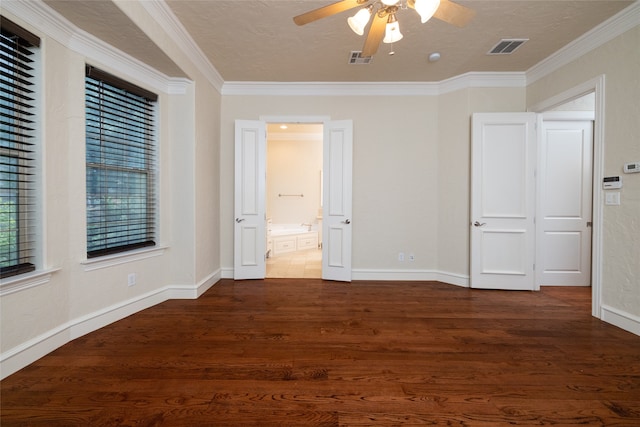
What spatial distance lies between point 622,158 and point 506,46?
1.61 m

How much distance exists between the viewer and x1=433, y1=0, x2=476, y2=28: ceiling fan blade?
160 centimetres

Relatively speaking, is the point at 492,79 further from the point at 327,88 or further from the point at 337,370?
the point at 337,370

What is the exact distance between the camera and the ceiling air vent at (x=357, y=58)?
3.16 meters

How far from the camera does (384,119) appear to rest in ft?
13.3

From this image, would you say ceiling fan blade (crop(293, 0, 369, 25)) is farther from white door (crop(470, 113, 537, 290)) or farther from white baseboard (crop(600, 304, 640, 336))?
white baseboard (crop(600, 304, 640, 336))

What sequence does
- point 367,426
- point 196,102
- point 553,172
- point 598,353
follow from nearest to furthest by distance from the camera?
point 367,426
point 598,353
point 196,102
point 553,172

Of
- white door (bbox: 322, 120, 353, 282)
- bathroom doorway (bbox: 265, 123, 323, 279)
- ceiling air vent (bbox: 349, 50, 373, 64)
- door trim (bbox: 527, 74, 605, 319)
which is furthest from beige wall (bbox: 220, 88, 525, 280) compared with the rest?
bathroom doorway (bbox: 265, 123, 323, 279)

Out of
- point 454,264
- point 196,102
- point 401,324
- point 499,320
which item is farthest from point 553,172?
point 196,102

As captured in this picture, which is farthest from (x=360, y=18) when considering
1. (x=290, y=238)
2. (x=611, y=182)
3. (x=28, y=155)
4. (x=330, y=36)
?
(x=290, y=238)

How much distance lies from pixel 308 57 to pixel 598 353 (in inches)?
153

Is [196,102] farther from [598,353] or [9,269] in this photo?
[598,353]

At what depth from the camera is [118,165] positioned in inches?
108

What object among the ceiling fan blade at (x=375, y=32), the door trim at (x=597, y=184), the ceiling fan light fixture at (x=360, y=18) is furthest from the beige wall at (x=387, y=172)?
the ceiling fan light fixture at (x=360, y=18)

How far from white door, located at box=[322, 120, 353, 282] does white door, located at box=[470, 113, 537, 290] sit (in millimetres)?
1653
